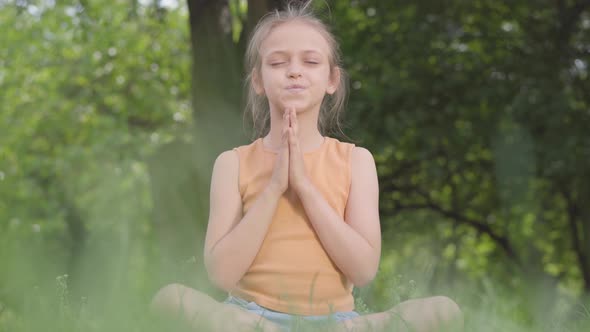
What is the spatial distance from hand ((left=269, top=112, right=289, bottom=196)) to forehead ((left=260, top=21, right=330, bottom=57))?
13.0 inches

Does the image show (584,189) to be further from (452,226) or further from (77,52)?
(77,52)

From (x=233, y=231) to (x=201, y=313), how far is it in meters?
0.37

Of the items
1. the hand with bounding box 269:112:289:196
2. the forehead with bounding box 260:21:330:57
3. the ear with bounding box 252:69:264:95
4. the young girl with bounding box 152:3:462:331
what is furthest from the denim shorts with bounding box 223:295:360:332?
the forehead with bounding box 260:21:330:57

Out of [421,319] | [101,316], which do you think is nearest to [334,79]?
[421,319]

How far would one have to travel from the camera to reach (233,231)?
3.28 metres

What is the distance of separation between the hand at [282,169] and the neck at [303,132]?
0.14 metres

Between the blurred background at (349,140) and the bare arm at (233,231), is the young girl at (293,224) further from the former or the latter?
the blurred background at (349,140)

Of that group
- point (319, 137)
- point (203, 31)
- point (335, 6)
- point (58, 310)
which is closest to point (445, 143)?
point (335, 6)

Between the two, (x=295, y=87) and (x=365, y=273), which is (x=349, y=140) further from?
(x=365, y=273)

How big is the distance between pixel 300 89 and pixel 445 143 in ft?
28.7

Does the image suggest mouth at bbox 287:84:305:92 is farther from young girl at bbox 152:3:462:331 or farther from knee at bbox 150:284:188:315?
knee at bbox 150:284:188:315

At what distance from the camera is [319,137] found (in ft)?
Answer: 11.8

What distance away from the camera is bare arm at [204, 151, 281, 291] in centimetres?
324

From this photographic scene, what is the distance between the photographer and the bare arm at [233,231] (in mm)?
3238
